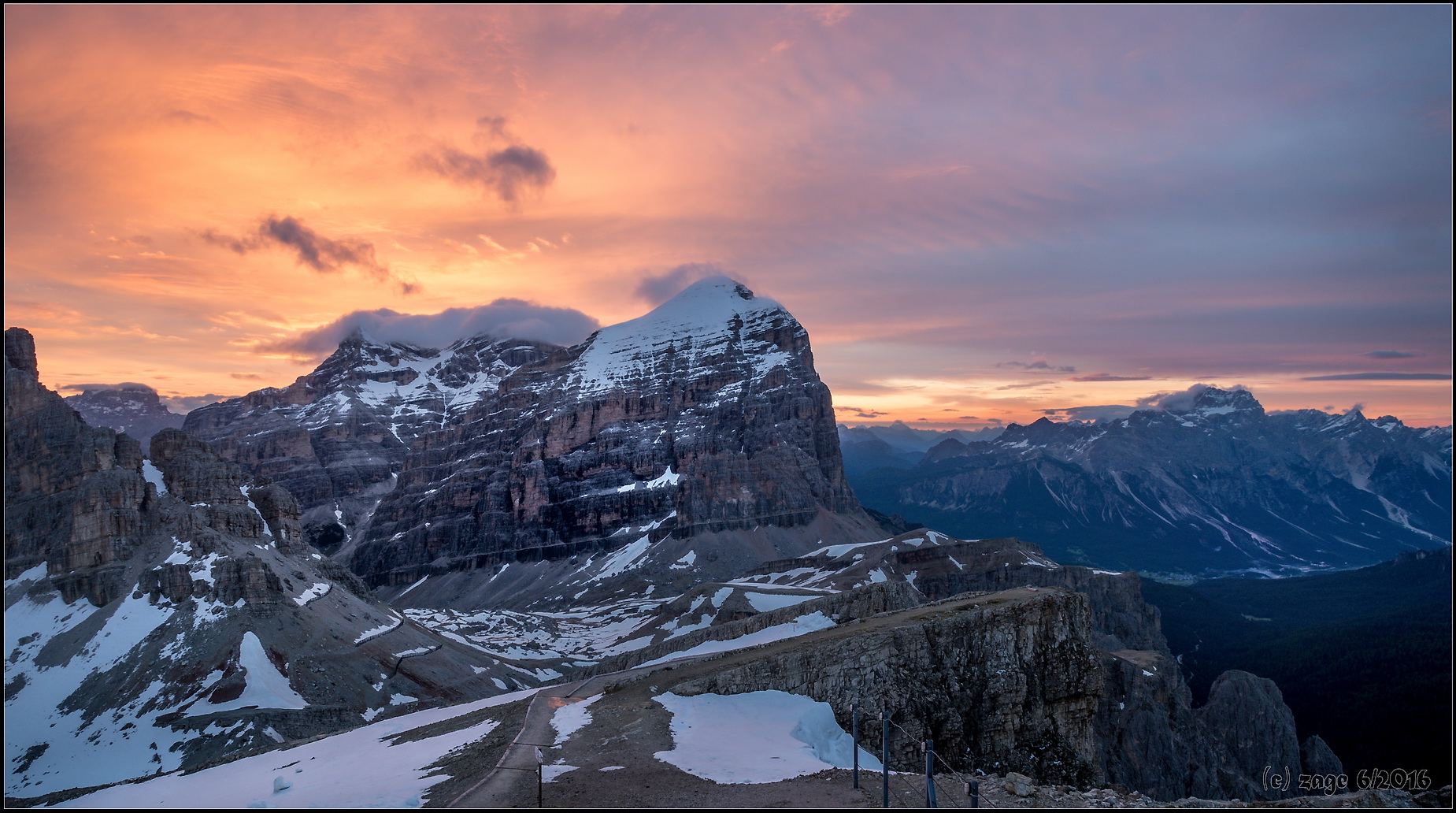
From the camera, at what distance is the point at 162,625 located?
263 feet

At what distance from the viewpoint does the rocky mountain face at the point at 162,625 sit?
67.9 metres

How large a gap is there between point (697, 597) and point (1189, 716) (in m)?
68.6

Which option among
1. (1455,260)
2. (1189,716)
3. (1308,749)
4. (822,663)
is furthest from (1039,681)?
(1308,749)

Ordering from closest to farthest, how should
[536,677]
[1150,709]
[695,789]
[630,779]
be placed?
[695,789] < [630,779] < [1150,709] < [536,677]

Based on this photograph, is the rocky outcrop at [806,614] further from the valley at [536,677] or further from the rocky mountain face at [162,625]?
the rocky mountain face at [162,625]

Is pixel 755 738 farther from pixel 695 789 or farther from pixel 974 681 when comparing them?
pixel 974 681

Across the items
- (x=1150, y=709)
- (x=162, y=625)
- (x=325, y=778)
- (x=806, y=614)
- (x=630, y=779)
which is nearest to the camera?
(x=630, y=779)

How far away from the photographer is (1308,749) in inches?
3748

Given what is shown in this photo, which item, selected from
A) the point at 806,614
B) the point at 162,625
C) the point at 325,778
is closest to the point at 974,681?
the point at 806,614

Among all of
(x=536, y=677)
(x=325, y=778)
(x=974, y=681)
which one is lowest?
(x=536, y=677)

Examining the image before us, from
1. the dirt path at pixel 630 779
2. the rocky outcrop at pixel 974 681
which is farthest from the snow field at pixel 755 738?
the rocky outcrop at pixel 974 681

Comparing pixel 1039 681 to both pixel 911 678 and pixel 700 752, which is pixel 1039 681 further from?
pixel 700 752

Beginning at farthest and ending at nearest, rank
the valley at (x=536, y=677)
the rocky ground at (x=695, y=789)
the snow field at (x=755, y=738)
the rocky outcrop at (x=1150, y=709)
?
1. the rocky outcrop at (x=1150, y=709)
2. the valley at (x=536, y=677)
3. the snow field at (x=755, y=738)
4. the rocky ground at (x=695, y=789)

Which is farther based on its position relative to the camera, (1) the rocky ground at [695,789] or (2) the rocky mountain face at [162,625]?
(2) the rocky mountain face at [162,625]
